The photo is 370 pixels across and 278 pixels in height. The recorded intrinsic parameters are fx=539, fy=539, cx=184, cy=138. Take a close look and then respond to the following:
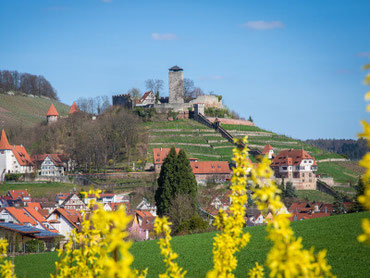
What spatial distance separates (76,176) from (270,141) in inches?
1263

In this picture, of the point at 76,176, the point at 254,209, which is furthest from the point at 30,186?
the point at 254,209

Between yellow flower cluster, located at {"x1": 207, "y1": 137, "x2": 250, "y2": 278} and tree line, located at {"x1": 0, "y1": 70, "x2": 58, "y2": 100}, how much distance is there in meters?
141

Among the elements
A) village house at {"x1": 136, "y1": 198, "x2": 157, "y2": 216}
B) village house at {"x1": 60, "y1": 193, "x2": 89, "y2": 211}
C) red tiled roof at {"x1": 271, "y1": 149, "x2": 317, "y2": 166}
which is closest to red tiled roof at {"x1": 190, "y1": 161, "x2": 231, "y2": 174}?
red tiled roof at {"x1": 271, "y1": 149, "x2": 317, "y2": 166}

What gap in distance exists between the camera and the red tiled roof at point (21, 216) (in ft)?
143

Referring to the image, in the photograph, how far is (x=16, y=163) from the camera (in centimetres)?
7550

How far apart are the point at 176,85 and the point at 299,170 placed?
97.3ft

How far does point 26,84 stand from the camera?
146m

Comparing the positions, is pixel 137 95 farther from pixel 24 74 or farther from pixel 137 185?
pixel 24 74

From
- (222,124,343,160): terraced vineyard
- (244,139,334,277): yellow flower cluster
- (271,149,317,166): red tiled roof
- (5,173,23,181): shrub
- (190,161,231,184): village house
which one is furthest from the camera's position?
(222,124,343,160): terraced vineyard

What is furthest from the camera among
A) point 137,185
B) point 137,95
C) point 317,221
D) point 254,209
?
point 137,95

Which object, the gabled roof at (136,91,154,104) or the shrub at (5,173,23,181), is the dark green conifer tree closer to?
the shrub at (5,173,23,181)

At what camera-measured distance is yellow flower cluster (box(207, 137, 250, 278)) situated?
241 inches

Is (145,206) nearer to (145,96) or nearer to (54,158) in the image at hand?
(54,158)

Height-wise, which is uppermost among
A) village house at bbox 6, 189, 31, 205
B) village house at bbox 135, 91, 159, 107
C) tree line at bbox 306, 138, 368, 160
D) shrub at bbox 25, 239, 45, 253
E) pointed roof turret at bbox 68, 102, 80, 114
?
village house at bbox 135, 91, 159, 107
